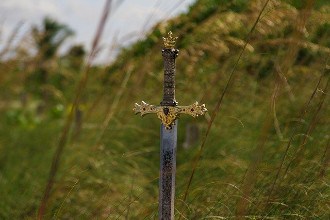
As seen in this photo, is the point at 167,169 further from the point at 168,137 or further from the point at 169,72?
the point at 169,72

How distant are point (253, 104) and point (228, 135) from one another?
0.63 m

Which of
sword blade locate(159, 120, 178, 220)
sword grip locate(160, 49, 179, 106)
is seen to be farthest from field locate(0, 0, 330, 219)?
sword grip locate(160, 49, 179, 106)

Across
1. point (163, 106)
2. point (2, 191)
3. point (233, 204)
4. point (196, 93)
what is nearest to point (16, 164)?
point (2, 191)

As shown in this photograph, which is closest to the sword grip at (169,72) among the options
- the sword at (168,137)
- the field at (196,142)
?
the sword at (168,137)

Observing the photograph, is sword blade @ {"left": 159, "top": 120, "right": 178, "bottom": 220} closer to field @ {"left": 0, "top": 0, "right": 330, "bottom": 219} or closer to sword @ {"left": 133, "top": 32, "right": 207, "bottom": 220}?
sword @ {"left": 133, "top": 32, "right": 207, "bottom": 220}

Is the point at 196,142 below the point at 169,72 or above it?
below

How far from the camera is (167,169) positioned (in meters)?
1.85

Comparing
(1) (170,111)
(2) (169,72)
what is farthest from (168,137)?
(2) (169,72)

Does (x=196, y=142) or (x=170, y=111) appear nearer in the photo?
(x=170, y=111)

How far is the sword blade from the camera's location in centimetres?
184

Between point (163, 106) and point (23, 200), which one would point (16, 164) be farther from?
point (163, 106)

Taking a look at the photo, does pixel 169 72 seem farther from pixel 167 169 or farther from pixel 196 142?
pixel 196 142

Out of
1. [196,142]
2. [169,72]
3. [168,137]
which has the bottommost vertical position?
[196,142]

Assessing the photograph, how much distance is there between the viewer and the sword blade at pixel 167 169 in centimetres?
184
